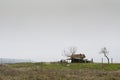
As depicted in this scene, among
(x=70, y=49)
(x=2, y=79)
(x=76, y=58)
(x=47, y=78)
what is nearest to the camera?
(x=2, y=79)

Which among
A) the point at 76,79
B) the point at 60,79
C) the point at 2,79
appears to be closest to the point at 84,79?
the point at 76,79

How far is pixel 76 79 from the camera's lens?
96.7ft

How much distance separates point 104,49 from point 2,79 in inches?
3260

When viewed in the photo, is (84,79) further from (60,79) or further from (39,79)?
(39,79)

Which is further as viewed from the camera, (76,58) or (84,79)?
(76,58)

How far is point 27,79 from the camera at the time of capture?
28562 mm

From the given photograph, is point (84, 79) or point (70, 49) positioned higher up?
point (70, 49)

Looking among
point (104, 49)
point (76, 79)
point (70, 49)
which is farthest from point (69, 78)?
point (70, 49)

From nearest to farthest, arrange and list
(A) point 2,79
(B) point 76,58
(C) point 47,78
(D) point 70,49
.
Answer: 1. (A) point 2,79
2. (C) point 47,78
3. (B) point 76,58
4. (D) point 70,49

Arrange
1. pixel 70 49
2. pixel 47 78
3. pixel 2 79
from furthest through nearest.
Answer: pixel 70 49 < pixel 47 78 < pixel 2 79

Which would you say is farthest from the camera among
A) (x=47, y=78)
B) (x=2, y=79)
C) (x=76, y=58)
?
(x=76, y=58)

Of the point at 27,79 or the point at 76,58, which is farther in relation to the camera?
the point at 76,58

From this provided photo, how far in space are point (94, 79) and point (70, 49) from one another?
4018 inches

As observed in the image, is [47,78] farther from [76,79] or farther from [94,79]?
[94,79]
